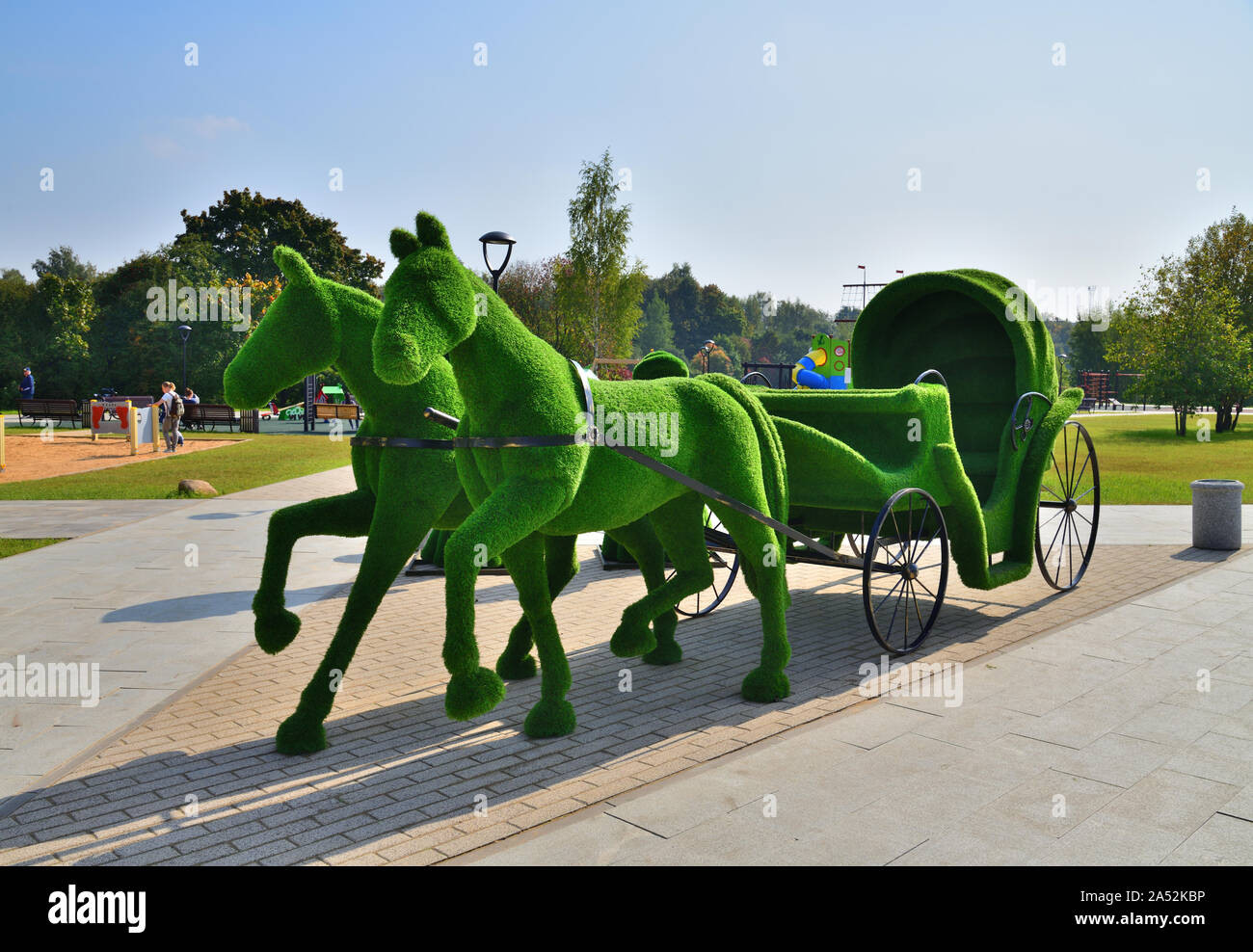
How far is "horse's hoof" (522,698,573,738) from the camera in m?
5.36

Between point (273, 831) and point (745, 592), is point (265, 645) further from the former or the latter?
point (745, 592)

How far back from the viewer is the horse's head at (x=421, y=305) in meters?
4.33

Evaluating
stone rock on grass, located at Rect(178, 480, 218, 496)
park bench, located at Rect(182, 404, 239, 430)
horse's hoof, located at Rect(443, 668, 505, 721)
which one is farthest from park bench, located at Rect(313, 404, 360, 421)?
horse's hoof, located at Rect(443, 668, 505, 721)

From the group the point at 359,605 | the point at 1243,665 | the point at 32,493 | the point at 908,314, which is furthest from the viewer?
the point at 32,493

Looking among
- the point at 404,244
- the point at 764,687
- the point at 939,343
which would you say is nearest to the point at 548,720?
the point at 764,687

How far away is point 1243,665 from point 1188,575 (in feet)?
11.9

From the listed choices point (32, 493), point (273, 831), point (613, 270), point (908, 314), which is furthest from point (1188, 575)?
point (613, 270)

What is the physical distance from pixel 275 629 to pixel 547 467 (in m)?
2.01

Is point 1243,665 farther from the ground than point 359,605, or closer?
closer

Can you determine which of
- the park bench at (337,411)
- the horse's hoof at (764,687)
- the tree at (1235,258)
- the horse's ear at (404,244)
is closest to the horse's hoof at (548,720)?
the horse's hoof at (764,687)

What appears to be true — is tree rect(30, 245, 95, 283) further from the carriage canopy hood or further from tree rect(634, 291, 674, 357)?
A: the carriage canopy hood

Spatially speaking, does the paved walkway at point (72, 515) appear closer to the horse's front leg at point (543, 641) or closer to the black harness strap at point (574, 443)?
the black harness strap at point (574, 443)
